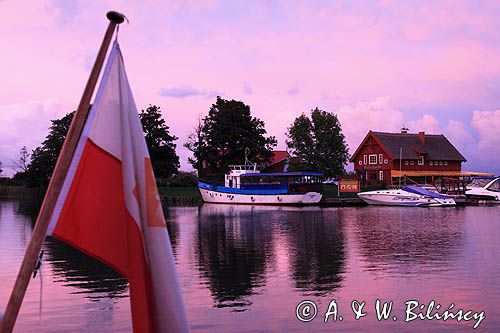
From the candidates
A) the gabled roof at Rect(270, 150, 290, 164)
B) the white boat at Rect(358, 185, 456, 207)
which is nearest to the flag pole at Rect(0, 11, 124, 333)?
the white boat at Rect(358, 185, 456, 207)

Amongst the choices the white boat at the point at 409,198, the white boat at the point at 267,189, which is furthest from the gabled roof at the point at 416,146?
the white boat at the point at 409,198

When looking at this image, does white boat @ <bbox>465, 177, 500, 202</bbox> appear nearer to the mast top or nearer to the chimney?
the chimney

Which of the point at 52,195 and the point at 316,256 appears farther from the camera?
the point at 316,256

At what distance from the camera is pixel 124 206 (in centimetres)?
403

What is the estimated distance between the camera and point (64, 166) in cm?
356

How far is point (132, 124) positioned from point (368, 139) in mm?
85725

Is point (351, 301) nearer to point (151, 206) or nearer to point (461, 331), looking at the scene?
point (461, 331)

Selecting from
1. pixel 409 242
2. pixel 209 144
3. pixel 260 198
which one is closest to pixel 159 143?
pixel 209 144

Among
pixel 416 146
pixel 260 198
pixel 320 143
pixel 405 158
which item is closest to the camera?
pixel 260 198

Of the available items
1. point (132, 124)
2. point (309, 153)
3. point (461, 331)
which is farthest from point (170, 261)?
point (309, 153)

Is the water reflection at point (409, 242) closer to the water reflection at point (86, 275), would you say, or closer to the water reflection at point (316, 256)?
the water reflection at point (316, 256)

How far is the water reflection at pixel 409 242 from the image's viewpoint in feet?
56.7

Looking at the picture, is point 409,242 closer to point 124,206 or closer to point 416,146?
point 124,206

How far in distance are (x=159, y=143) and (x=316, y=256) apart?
2556 inches
